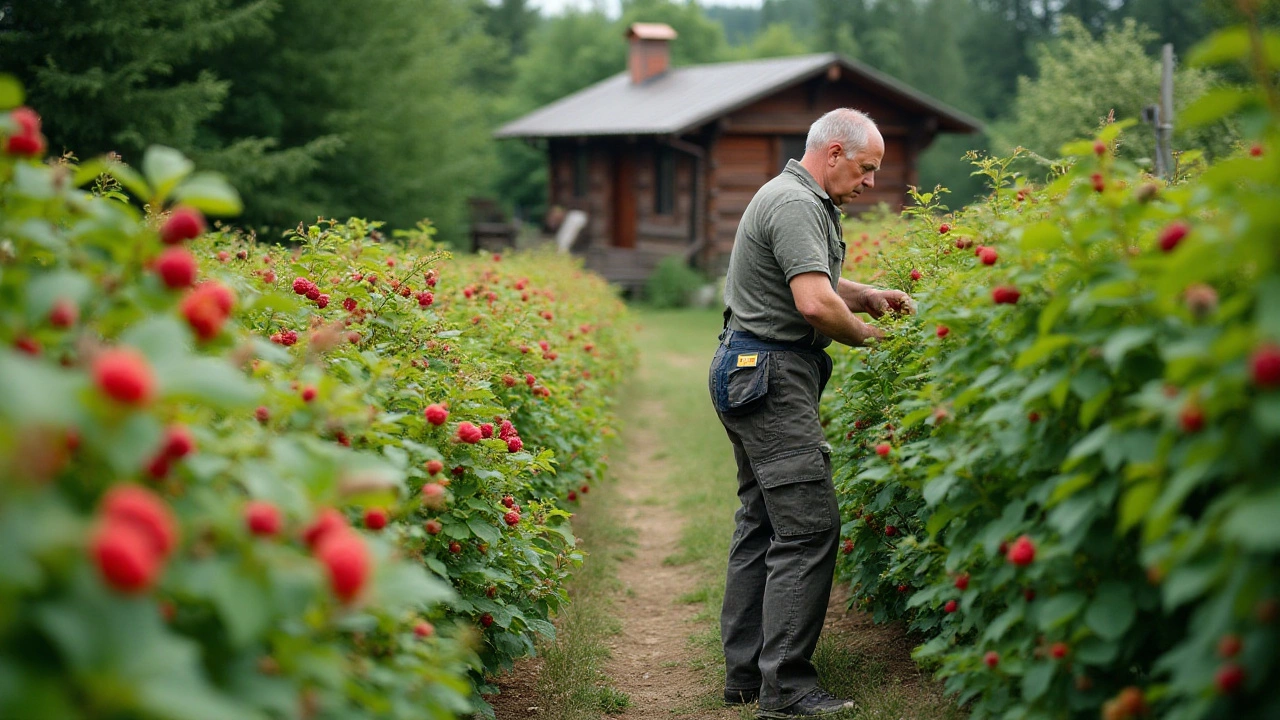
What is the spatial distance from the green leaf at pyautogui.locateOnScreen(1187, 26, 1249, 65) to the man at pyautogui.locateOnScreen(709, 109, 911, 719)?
6.24ft

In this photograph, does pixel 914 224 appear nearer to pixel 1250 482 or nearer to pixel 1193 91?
pixel 1250 482

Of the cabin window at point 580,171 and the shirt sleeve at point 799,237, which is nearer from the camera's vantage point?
the shirt sleeve at point 799,237

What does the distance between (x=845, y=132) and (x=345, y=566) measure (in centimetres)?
287

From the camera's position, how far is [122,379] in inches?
45.3

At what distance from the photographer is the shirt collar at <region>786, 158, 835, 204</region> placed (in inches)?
145

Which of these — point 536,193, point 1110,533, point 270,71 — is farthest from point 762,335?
point 536,193

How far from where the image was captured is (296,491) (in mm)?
1505

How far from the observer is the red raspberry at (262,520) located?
136cm

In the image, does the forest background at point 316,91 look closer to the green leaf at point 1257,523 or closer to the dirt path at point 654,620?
the green leaf at point 1257,523

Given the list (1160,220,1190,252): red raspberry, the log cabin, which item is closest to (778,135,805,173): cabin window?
the log cabin

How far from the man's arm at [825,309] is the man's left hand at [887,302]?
17cm

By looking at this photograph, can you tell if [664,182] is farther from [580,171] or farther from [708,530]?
[708,530]

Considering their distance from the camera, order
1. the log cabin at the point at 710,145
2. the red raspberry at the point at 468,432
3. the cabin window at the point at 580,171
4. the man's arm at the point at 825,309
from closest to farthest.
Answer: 1. the red raspberry at the point at 468,432
2. the man's arm at the point at 825,309
3. the log cabin at the point at 710,145
4. the cabin window at the point at 580,171

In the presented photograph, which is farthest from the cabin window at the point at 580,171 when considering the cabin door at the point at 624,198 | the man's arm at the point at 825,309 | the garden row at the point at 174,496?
the garden row at the point at 174,496
